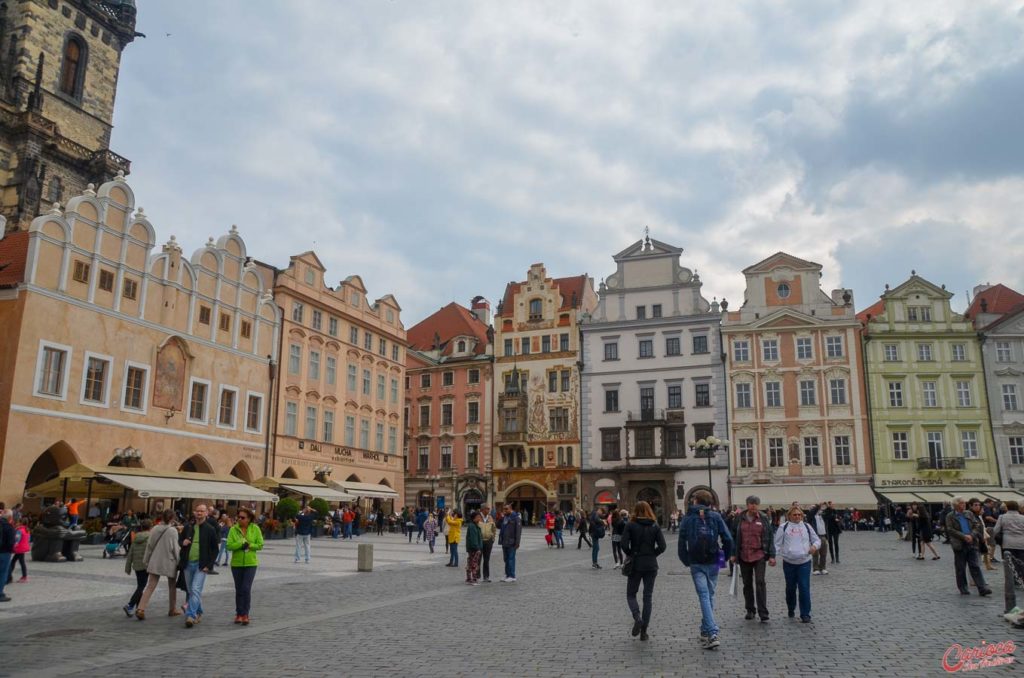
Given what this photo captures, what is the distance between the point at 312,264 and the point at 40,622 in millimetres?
36809

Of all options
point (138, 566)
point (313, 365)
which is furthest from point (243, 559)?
point (313, 365)

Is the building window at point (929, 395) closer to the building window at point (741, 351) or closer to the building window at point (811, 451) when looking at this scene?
the building window at point (811, 451)

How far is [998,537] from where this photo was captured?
12.6 meters

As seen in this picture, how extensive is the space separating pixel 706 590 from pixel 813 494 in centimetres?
4411

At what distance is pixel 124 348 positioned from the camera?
3288cm

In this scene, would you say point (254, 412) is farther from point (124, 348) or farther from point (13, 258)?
point (13, 258)

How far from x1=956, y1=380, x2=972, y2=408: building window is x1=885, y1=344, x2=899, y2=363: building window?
4.02m

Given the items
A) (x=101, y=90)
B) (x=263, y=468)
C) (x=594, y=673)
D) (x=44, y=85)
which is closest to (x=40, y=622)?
(x=594, y=673)

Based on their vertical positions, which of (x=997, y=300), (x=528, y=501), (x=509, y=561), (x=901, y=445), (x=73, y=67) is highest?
(x=73, y=67)

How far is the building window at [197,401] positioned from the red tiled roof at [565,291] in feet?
94.4

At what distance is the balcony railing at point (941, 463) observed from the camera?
50438mm

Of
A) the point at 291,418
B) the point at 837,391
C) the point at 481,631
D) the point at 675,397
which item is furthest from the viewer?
the point at 675,397

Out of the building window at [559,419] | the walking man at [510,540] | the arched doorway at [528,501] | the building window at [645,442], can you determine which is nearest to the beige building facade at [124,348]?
the walking man at [510,540]

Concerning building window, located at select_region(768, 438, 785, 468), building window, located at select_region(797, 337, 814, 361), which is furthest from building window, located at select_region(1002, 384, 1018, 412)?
building window, located at select_region(768, 438, 785, 468)
